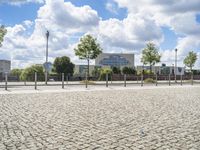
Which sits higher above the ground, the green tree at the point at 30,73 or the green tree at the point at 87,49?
the green tree at the point at 87,49

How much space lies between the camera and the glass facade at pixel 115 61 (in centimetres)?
12825

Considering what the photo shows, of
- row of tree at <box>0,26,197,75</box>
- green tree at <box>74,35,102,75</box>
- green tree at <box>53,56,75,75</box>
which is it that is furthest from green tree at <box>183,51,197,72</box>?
green tree at <box>74,35,102,75</box>

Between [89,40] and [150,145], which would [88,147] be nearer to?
[150,145]

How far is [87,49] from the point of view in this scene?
5031 cm

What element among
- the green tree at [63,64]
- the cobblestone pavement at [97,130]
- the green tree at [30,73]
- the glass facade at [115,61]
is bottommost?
the cobblestone pavement at [97,130]

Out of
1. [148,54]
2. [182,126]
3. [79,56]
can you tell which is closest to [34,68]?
[79,56]

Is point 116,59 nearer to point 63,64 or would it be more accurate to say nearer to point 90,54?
point 63,64

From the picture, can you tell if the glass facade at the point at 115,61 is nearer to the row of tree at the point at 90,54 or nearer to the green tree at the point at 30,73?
the row of tree at the point at 90,54

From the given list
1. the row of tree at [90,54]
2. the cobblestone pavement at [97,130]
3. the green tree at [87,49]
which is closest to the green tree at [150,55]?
the row of tree at [90,54]

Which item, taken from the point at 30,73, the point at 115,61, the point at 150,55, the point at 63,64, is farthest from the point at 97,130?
the point at 115,61

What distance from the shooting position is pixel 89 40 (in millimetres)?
50406

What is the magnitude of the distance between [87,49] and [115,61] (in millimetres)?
79721

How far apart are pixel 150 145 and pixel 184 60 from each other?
77.7 meters

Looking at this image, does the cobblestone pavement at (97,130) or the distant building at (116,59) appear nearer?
the cobblestone pavement at (97,130)
